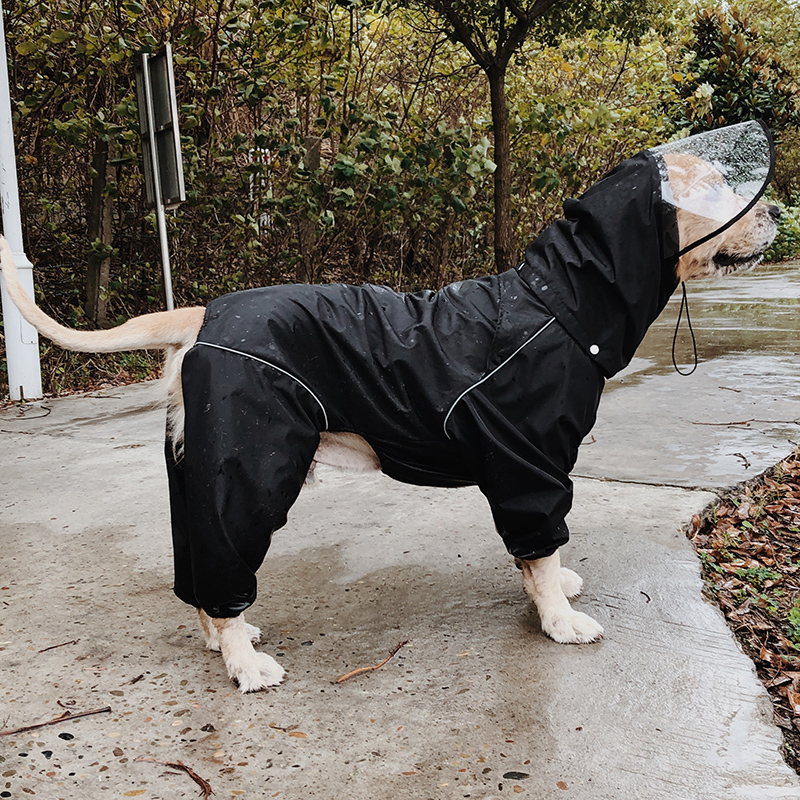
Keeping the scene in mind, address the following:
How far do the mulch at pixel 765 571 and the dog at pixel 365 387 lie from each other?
0.55m

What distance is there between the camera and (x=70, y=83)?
24.3ft

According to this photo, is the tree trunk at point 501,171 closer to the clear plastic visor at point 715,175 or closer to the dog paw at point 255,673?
the clear plastic visor at point 715,175

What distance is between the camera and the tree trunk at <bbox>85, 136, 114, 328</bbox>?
773 centimetres

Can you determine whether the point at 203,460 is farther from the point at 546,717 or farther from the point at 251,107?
the point at 251,107

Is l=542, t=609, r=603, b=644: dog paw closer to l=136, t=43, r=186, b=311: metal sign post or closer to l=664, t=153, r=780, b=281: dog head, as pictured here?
l=664, t=153, r=780, b=281: dog head

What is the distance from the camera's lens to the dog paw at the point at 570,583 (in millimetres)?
2824

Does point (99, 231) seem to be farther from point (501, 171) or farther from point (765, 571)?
point (765, 571)

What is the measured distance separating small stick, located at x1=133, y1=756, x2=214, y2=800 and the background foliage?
18.8ft

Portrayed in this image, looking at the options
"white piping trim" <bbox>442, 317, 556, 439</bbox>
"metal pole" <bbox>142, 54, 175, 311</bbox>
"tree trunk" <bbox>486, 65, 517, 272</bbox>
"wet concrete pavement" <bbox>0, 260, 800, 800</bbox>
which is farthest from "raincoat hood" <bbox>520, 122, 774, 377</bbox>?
"tree trunk" <bbox>486, 65, 517, 272</bbox>

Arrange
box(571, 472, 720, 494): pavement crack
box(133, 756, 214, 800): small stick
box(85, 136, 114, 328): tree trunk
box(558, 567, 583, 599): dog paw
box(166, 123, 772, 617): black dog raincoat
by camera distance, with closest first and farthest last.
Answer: box(133, 756, 214, 800): small stick < box(166, 123, 772, 617): black dog raincoat < box(558, 567, 583, 599): dog paw < box(571, 472, 720, 494): pavement crack < box(85, 136, 114, 328): tree trunk

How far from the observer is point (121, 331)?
8.02ft

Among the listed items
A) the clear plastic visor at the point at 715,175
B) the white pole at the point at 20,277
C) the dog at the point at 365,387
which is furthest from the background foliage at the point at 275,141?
→ the clear plastic visor at the point at 715,175

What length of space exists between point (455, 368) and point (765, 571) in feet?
5.30

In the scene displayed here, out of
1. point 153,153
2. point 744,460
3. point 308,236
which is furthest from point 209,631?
point 308,236
